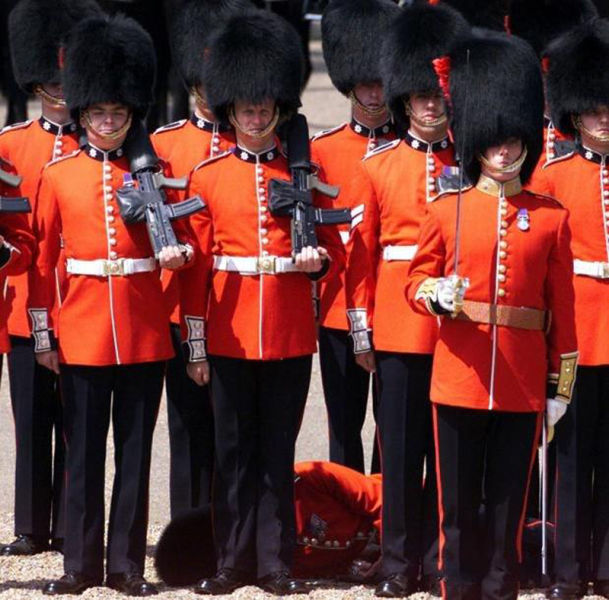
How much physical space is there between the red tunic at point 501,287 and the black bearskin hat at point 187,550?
907 millimetres

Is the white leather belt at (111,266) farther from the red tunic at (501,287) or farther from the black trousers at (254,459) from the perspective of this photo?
the red tunic at (501,287)

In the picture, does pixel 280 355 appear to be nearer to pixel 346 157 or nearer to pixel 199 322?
pixel 199 322

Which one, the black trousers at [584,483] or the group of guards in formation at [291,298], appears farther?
the black trousers at [584,483]

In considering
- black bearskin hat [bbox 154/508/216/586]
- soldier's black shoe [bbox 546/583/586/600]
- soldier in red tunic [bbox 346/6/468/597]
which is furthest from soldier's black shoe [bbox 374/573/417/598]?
black bearskin hat [bbox 154/508/216/586]

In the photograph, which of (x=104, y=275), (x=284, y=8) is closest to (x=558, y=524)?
(x=104, y=275)

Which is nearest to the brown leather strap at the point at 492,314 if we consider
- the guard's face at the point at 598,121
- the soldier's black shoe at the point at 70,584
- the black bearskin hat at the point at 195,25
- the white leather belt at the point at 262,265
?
the white leather belt at the point at 262,265

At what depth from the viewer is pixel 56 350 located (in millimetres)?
5973

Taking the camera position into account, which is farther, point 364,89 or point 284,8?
point 284,8

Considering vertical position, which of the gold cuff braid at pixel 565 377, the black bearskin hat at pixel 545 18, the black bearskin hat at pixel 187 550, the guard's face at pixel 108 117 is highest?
the black bearskin hat at pixel 545 18

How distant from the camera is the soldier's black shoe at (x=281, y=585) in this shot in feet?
19.4

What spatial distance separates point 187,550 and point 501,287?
1202 mm

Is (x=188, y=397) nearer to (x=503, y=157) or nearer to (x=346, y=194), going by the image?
(x=346, y=194)

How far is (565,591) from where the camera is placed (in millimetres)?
5969

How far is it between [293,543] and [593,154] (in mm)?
1311
